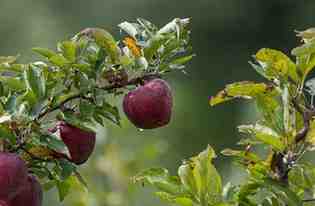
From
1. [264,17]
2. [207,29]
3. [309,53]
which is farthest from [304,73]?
[264,17]

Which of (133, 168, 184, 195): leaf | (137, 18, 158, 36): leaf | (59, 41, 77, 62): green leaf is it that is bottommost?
(133, 168, 184, 195): leaf

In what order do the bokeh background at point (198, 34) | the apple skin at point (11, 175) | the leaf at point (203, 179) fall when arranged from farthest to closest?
the bokeh background at point (198, 34) → the leaf at point (203, 179) → the apple skin at point (11, 175)

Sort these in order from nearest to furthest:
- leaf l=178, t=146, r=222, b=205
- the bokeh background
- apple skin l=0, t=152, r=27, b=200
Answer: apple skin l=0, t=152, r=27, b=200 < leaf l=178, t=146, r=222, b=205 < the bokeh background

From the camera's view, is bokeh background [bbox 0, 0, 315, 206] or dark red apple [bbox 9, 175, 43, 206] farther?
bokeh background [bbox 0, 0, 315, 206]

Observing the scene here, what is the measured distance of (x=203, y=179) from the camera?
163 cm

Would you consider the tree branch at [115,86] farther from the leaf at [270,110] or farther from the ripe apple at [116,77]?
the leaf at [270,110]

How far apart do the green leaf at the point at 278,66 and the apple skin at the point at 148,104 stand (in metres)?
0.13

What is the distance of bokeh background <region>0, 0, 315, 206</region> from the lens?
674 centimetres

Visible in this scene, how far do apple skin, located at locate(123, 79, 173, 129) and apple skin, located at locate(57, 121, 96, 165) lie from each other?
6cm

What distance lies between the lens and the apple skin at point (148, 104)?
1.64 m

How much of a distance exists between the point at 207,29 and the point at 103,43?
27.9 ft

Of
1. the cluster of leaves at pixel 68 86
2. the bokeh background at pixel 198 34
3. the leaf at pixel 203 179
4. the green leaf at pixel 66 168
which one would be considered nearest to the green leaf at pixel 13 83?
the cluster of leaves at pixel 68 86

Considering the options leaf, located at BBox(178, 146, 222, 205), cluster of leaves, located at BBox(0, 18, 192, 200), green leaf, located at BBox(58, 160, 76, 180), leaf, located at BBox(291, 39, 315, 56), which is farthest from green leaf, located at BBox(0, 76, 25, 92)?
leaf, located at BBox(291, 39, 315, 56)

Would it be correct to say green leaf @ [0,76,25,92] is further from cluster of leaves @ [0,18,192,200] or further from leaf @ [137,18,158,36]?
leaf @ [137,18,158,36]
